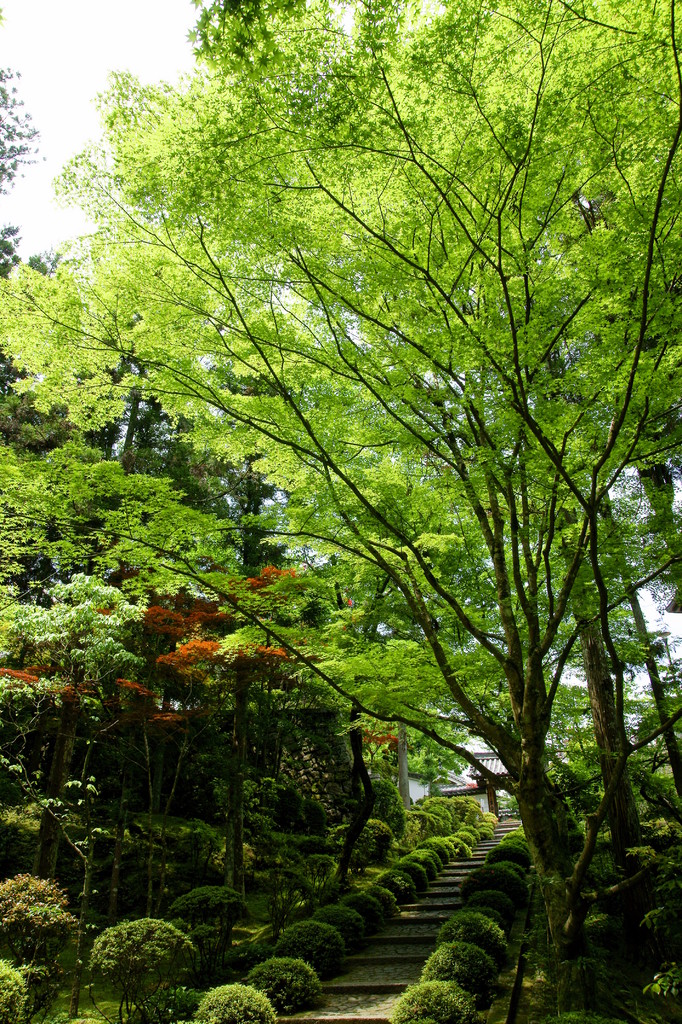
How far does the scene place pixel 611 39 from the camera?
13.4 feet

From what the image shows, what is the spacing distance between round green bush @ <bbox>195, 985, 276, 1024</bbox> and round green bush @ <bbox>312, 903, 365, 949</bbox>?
94.0 inches

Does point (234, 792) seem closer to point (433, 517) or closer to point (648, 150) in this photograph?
point (433, 517)

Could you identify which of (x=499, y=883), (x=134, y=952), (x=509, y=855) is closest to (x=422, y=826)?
(x=509, y=855)

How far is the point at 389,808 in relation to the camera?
1494 centimetres

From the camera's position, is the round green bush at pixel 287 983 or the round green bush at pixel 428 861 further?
the round green bush at pixel 428 861

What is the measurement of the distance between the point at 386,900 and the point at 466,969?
4.32 metres

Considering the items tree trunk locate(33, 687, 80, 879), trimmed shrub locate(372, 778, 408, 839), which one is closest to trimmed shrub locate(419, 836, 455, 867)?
trimmed shrub locate(372, 778, 408, 839)

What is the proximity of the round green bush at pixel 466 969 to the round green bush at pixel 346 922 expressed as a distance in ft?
7.38

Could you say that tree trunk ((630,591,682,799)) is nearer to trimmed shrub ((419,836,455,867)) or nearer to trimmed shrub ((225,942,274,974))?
trimmed shrub ((225,942,274,974))

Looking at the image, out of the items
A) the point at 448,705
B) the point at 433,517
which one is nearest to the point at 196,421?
the point at 433,517

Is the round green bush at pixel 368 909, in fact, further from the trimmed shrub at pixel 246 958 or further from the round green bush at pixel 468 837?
the round green bush at pixel 468 837

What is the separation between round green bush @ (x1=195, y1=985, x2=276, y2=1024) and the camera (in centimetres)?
542

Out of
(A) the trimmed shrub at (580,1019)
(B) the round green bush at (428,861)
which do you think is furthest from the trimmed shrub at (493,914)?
(B) the round green bush at (428,861)

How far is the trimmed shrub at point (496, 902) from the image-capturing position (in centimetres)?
829
